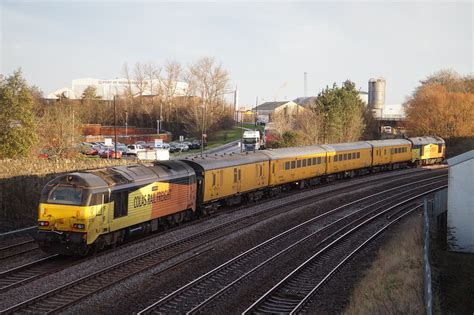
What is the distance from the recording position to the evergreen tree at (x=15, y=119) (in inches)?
1316

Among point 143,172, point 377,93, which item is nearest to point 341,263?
point 143,172

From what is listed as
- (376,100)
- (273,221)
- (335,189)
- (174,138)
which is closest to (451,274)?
(273,221)

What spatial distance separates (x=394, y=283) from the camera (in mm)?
14555

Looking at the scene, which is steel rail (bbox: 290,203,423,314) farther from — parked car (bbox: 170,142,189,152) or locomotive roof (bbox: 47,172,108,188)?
parked car (bbox: 170,142,189,152)

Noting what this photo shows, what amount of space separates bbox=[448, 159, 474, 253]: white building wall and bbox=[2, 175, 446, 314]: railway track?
9.21 meters

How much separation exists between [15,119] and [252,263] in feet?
82.6

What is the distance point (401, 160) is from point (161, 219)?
124 ft

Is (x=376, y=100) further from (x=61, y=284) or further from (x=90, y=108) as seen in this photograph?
(x=61, y=284)

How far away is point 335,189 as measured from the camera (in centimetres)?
3562

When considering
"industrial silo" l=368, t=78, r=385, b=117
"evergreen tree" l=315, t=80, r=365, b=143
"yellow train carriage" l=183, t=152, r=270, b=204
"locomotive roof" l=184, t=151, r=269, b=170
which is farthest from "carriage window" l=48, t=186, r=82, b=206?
"industrial silo" l=368, t=78, r=385, b=117

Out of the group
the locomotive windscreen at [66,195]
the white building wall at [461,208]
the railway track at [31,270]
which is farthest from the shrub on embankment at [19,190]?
the white building wall at [461,208]

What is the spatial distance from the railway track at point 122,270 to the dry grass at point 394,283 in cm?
609

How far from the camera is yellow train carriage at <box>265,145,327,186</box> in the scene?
31834 millimetres

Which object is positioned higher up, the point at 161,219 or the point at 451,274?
the point at 161,219
